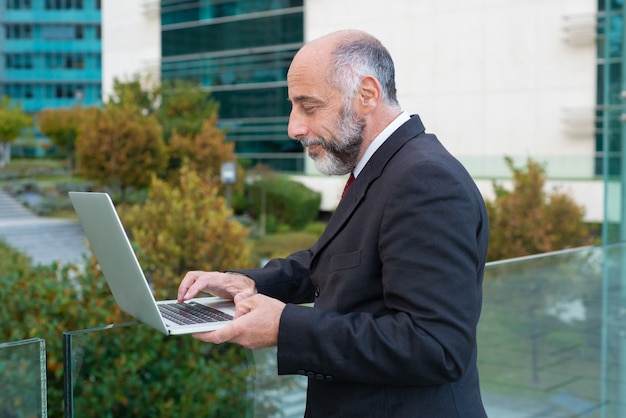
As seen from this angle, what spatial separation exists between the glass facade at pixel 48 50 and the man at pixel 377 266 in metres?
59.9

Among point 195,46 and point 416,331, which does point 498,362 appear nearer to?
point 416,331

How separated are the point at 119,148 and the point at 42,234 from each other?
165 inches

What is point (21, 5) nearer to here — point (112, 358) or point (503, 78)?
point (503, 78)

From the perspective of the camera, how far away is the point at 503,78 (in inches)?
934

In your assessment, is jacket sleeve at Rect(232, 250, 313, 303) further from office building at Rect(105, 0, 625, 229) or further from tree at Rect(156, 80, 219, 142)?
tree at Rect(156, 80, 219, 142)

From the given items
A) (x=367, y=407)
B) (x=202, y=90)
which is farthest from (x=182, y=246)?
(x=202, y=90)

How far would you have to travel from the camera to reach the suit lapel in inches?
57.7

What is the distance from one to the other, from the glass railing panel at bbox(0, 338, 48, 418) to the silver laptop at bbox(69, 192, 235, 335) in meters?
0.20

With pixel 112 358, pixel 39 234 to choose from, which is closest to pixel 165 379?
pixel 112 358

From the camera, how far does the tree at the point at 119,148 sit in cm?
2533

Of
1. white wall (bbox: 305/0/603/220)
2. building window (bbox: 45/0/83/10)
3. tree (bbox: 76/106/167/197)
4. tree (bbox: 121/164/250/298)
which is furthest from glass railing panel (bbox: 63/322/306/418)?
building window (bbox: 45/0/83/10)

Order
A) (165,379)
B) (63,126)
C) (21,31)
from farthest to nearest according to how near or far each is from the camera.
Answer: (21,31) < (63,126) < (165,379)

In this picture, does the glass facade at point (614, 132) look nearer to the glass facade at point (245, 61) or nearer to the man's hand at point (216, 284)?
the man's hand at point (216, 284)

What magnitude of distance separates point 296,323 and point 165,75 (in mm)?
31597
